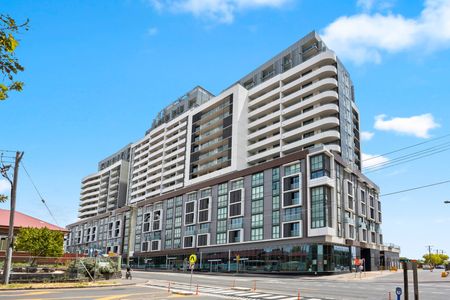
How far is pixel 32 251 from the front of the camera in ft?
160

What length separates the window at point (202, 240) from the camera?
279ft

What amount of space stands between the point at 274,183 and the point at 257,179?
474cm

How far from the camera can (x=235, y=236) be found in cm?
7875

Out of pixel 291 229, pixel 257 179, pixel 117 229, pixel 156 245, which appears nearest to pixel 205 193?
pixel 257 179

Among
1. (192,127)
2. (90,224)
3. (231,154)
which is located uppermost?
(192,127)

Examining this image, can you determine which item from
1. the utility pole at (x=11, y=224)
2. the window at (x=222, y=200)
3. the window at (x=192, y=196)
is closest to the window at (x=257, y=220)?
the window at (x=222, y=200)

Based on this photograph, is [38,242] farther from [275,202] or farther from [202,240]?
[202,240]

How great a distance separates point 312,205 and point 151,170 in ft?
210

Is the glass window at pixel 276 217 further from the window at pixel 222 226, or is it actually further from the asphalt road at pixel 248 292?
the asphalt road at pixel 248 292

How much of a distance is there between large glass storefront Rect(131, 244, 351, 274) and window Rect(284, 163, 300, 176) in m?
12.6

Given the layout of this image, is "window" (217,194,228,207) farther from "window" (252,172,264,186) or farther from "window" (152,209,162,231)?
"window" (152,209,162,231)

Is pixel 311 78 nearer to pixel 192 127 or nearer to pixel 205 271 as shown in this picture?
pixel 192 127

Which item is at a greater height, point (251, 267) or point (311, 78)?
point (311, 78)

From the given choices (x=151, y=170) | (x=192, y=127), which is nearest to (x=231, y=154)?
(x=192, y=127)
